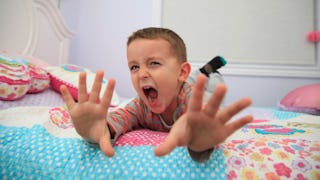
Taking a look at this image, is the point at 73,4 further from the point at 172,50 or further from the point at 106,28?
the point at 172,50

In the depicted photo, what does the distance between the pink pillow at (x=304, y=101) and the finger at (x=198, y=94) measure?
4.68 ft

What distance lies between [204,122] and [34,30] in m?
1.60

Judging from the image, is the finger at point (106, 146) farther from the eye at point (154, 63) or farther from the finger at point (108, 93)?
the eye at point (154, 63)

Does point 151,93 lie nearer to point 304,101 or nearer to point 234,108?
point 234,108

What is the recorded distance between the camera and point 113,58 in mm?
2426

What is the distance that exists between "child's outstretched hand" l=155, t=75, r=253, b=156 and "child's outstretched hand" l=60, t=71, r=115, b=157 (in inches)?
6.7

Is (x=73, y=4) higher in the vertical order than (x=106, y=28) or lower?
higher

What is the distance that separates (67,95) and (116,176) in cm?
22

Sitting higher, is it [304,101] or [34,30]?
[34,30]

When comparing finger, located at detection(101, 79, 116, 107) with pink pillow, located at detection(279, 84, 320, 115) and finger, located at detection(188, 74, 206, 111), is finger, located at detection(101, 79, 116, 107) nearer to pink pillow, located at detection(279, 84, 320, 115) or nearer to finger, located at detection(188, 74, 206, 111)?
finger, located at detection(188, 74, 206, 111)

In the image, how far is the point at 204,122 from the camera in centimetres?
40

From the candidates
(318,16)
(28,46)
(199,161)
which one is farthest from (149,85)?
(318,16)

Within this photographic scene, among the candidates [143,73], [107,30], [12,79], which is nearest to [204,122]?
[143,73]

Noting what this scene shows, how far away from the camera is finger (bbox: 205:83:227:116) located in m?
0.38
